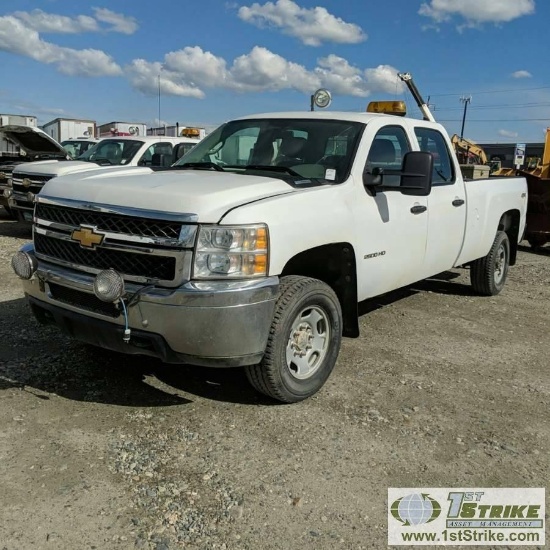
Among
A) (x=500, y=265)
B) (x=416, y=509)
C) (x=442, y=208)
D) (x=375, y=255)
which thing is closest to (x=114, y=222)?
(x=375, y=255)

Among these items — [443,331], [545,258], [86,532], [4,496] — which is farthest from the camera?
[545,258]

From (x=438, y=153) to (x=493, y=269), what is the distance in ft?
6.42

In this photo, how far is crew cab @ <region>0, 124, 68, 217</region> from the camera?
37.5ft

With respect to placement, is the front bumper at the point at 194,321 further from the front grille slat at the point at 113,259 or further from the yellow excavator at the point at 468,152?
the yellow excavator at the point at 468,152

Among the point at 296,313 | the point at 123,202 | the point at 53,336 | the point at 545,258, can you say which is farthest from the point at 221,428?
the point at 545,258

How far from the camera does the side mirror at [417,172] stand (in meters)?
4.16

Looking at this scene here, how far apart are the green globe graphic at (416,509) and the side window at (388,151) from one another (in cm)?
234

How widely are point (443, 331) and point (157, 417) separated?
3.17m

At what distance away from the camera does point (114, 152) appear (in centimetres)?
1050

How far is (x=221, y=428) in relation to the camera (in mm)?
3551

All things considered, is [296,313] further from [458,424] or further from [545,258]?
[545,258]

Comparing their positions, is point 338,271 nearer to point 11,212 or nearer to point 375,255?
point 375,255

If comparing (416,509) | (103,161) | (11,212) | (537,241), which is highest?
A: (103,161)

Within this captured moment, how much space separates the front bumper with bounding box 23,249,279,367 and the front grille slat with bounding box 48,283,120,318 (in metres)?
0.01
